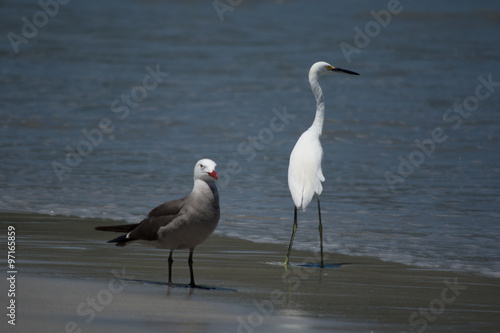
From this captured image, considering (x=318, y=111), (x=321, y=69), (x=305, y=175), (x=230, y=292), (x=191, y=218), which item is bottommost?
(x=230, y=292)

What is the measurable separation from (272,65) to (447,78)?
6.66 meters

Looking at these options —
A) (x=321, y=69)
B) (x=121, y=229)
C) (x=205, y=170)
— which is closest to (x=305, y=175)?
(x=321, y=69)

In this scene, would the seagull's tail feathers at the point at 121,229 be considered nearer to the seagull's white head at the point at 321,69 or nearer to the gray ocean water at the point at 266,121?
the gray ocean water at the point at 266,121

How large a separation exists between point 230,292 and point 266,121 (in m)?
13.5

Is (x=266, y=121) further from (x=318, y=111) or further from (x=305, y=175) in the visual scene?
(x=305, y=175)

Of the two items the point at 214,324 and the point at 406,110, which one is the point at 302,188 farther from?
the point at 406,110

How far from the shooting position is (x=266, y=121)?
2000 centimetres

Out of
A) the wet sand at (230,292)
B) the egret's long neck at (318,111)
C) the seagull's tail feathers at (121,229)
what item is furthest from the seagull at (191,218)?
the egret's long neck at (318,111)

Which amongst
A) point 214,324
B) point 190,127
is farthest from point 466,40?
point 214,324

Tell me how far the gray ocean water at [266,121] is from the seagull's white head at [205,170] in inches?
96.7

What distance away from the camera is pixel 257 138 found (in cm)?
1744

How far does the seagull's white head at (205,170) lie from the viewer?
21.8 feet

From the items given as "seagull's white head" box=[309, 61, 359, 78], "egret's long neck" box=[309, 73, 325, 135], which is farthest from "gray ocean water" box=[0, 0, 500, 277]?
"seagull's white head" box=[309, 61, 359, 78]

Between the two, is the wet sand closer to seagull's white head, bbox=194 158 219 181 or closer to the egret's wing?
the egret's wing
